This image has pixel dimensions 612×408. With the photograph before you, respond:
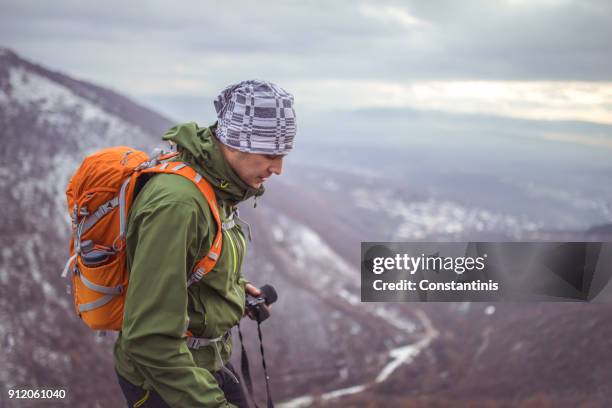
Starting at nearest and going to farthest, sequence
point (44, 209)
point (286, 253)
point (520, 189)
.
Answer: point (44, 209) → point (286, 253) → point (520, 189)

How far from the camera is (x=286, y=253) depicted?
54.8m

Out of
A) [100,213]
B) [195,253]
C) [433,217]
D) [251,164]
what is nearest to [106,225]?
[100,213]

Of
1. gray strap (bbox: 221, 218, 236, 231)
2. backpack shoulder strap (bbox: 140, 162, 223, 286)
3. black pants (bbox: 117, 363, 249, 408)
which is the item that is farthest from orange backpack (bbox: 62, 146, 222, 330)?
black pants (bbox: 117, 363, 249, 408)

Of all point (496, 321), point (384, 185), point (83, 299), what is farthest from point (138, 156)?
point (384, 185)

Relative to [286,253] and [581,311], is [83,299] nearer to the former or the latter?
[581,311]

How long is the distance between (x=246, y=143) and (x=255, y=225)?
53061 mm

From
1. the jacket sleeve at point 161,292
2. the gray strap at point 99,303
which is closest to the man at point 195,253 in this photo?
the jacket sleeve at point 161,292

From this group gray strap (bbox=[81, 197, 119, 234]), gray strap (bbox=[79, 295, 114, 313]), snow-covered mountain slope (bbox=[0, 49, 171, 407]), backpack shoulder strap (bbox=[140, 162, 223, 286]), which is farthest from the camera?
snow-covered mountain slope (bbox=[0, 49, 171, 407])

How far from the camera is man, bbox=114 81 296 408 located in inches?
98.5

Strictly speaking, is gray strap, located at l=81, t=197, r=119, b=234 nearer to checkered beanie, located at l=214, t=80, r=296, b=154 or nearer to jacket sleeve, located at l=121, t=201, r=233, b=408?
jacket sleeve, located at l=121, t=201, r=233, b=408

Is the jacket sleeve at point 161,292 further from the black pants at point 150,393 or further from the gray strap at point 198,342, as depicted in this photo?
the black pants at point 150,393

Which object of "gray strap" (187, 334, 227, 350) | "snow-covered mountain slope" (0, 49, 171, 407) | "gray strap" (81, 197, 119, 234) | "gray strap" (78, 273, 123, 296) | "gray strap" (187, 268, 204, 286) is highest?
"gray strap" (81, 197, 119, 234)

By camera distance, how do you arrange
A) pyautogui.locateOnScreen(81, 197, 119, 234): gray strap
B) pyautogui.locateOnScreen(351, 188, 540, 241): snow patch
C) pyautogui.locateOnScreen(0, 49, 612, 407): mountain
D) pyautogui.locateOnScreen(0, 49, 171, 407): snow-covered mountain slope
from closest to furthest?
pyautogui.locateOnScreen(81, 197, 119, 234): gray strap → pyautogui.locateOnScreen(0, 49, 171, 407): snow-covered mountain slope → pyautogui.locateOnScreen(0, 49, 612, 407): mountain → pyautogui.locateOnScreen(351, 188, 540, 241): snow patch

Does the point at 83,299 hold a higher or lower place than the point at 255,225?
higher
